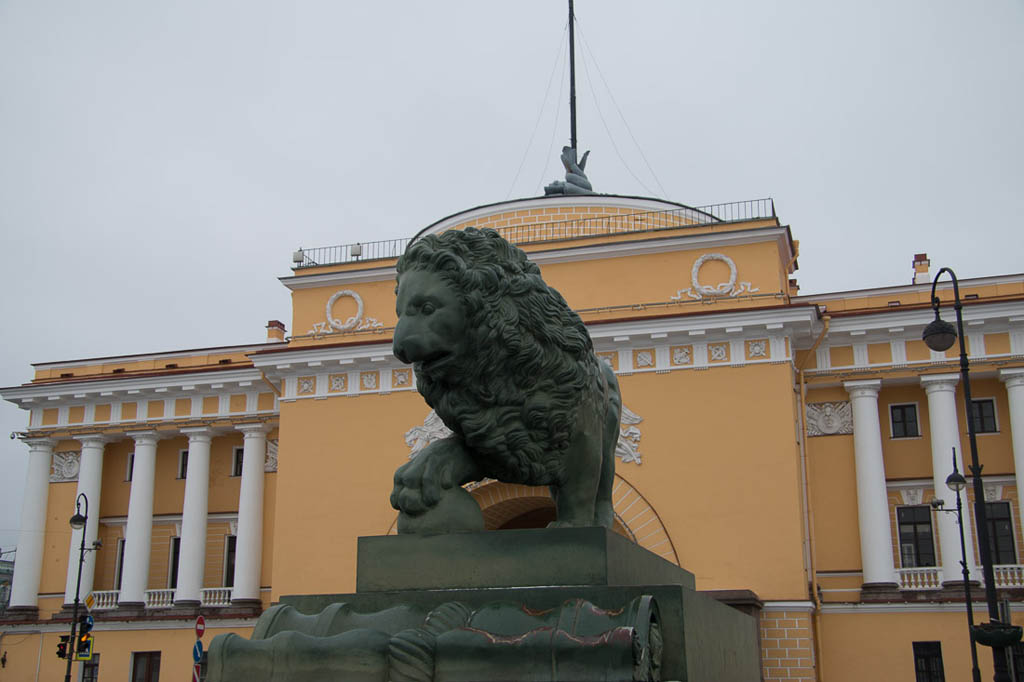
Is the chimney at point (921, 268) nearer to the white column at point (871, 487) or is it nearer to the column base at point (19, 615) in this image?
the white column at point (871, 487)

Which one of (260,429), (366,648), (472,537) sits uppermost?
(260,429)

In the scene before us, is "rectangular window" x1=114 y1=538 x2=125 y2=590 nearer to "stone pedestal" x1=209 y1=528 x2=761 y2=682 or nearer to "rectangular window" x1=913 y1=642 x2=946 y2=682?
"rectangular window" x1=913 y1=642 x2=946 y2=682

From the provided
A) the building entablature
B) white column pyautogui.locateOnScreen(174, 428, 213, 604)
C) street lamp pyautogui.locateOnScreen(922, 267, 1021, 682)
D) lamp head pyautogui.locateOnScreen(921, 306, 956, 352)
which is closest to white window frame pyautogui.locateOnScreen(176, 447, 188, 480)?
white column pyautogui.locateOnScreen(174, 428, 213, 604)

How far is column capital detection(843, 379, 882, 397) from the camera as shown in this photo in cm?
2128

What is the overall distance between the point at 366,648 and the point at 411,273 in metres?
1.65

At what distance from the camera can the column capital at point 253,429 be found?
25453mm

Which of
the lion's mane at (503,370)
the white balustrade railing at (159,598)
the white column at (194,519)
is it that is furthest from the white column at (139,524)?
the lion's mane at (503,370)

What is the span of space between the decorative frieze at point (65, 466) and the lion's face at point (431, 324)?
25472mm

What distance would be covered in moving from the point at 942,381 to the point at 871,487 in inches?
103

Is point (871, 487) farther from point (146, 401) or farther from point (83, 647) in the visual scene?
point (146, 401)

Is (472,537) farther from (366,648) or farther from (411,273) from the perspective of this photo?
(411,273)

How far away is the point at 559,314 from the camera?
16.0 feet

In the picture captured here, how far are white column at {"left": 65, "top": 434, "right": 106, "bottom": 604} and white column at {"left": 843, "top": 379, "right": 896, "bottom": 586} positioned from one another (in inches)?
735

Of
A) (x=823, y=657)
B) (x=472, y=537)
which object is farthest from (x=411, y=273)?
(x=823, y=657)
